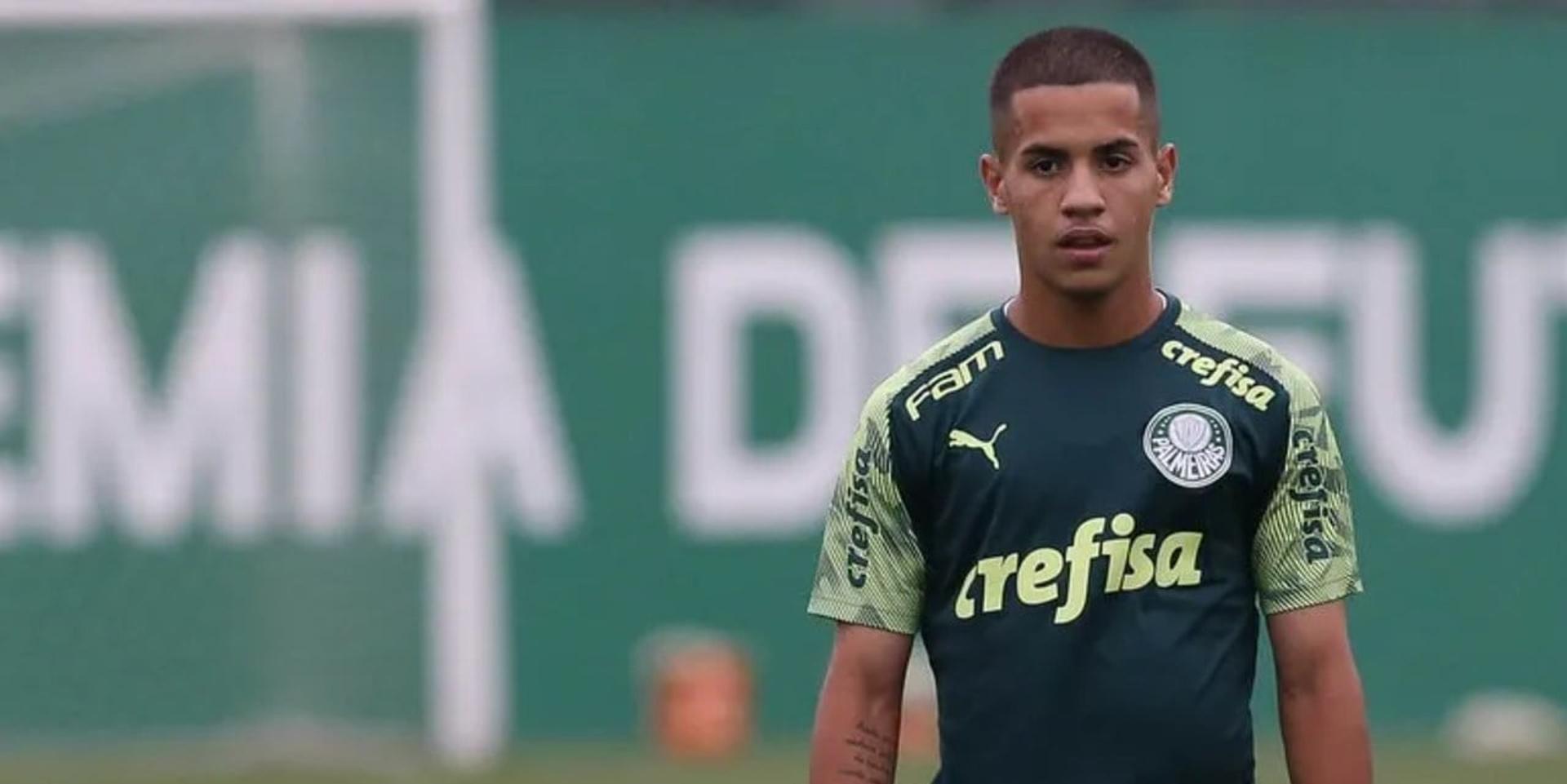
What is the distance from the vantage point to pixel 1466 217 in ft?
43.6

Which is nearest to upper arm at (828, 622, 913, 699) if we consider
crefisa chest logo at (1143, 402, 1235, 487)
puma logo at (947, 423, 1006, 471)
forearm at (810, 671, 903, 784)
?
forearm at (810, 671, 903, 784)

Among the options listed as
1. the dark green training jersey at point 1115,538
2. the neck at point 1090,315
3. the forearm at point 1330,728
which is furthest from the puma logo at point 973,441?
the forearm at point 1330,728

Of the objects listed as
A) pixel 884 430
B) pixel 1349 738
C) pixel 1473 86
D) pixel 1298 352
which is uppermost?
pixel 1473 86

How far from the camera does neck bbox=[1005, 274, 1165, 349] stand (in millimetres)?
4949

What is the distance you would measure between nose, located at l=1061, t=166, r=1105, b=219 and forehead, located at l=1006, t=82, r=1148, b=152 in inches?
1.8

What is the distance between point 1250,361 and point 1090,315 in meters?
0.21

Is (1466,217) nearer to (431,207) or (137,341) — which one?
(431,207)

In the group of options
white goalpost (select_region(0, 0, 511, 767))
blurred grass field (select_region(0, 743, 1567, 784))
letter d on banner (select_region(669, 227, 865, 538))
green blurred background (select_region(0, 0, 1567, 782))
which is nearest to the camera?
blurred grass field (select_region(0, 743, 1567, 784))

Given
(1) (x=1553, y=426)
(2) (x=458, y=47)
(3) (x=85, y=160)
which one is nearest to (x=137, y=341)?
(3) (x=85, y=160)

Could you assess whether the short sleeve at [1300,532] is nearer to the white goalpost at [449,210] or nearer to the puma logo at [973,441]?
the puma logo at [973,441]

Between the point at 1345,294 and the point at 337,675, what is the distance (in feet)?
11.7

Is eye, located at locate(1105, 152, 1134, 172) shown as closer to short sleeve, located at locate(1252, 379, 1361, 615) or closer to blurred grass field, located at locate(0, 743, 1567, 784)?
short sleeve, located at locate(1252, 379, 1361, 615)

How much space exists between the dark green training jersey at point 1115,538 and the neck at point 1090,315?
0.05ft

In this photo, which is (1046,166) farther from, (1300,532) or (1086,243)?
(1300,532)
